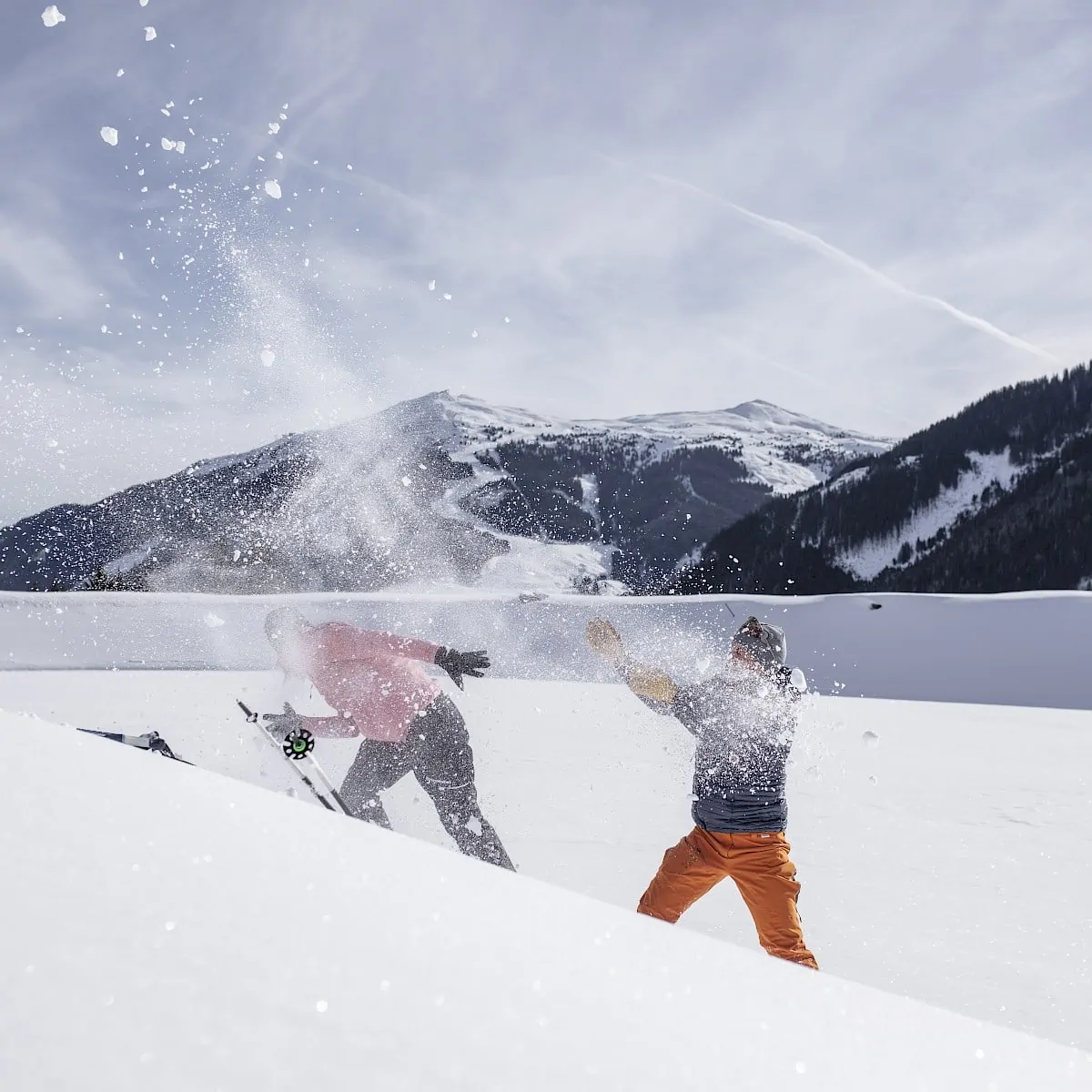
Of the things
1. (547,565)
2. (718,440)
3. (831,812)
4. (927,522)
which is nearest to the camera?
(831,812)

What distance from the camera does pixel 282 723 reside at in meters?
4.31

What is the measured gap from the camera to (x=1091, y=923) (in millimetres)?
3947

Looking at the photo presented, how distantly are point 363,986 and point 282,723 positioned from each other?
11.4 feet

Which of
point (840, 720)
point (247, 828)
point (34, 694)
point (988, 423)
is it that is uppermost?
point (988, 423)

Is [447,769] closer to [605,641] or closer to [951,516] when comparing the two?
[605,641]

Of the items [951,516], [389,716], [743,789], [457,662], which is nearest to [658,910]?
[743,789]

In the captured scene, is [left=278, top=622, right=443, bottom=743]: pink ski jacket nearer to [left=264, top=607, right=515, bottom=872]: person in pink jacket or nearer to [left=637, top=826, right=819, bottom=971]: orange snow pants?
[left=264, top=607, right=515, bottom=872]: person in pink jacket

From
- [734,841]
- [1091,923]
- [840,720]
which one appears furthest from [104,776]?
[840,720]

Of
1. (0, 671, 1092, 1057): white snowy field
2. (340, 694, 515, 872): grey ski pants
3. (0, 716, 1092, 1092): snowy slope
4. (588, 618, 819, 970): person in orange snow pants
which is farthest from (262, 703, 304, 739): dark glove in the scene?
(0, 716, 1092, 1092): snowy slope

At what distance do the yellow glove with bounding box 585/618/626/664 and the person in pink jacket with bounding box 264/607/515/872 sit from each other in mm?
825

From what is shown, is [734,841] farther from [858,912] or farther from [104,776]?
[104,776]

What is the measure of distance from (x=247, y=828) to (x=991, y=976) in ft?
10.5

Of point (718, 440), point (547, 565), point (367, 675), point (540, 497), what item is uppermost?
point (718, 440)

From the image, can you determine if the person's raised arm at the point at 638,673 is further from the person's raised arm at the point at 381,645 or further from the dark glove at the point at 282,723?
the dark glove at the point at 282,723
